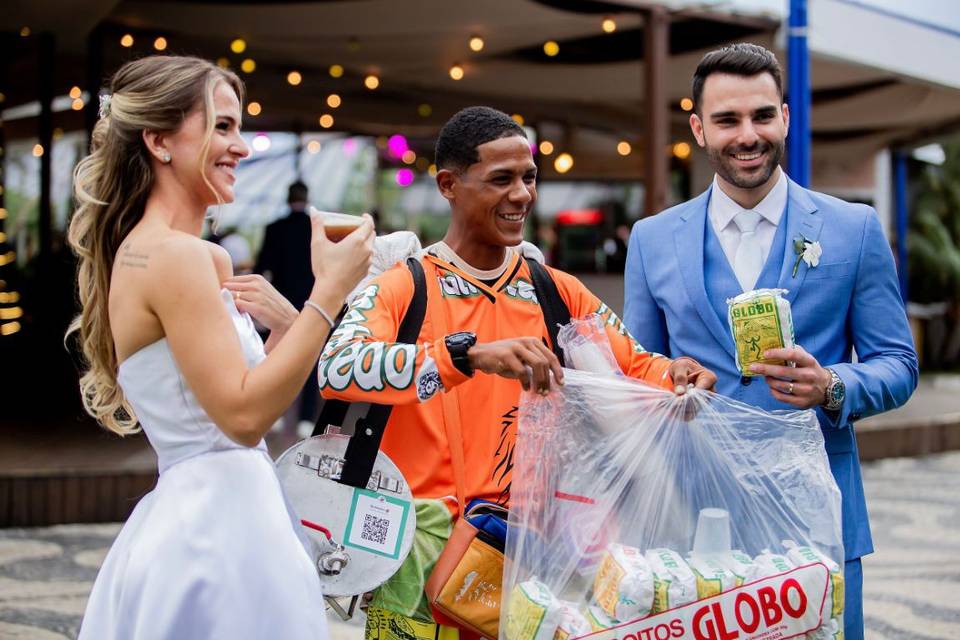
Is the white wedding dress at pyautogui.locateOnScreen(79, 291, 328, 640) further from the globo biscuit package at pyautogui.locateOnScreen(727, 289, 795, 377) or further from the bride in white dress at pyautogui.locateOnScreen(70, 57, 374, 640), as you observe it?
the globo biscuit package at pyautogui.locateOnScreen(727, 289, 795, 377)

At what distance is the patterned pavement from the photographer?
484 centimetres

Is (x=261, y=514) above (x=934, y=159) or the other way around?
the other way around

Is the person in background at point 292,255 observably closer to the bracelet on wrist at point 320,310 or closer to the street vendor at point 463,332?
the street vendor at point 463,332

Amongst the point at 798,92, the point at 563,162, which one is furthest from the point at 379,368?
the point at 563,162

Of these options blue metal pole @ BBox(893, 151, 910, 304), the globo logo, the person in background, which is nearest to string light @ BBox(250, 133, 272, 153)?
blue metal pole @ BBox(893, 151, 910, 304)

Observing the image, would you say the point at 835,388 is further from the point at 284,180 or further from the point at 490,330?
the point at 284,180

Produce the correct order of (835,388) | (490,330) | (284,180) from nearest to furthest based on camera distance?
(835,388)
(490,330)
(284,180)

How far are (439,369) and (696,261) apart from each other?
2.37 feet

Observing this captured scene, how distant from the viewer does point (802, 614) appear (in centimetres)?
200

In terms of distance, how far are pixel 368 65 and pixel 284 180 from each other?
205 inches

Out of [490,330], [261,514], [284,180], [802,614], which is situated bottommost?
[802,614]

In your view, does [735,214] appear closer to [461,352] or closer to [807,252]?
[807,252]

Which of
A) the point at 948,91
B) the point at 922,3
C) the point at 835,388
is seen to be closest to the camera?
the point at 835,388

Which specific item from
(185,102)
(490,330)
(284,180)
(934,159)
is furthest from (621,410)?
(934,159)
